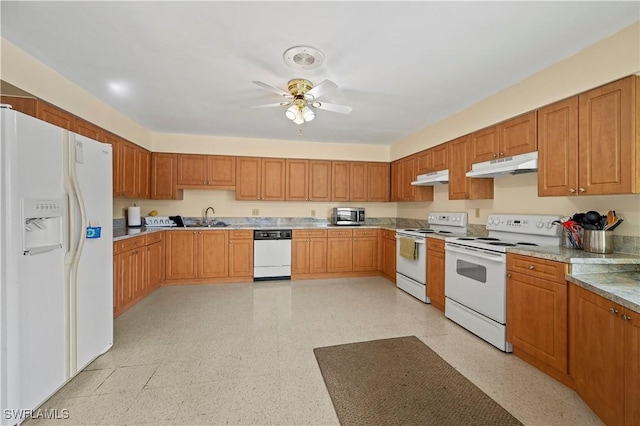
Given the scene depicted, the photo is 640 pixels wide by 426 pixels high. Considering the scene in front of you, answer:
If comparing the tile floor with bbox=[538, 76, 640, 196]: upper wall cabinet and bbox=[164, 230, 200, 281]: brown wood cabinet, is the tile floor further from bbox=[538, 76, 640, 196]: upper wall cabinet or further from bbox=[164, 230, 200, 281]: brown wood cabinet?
bbox=[538, 76, 640, 196]: upper wall cabinet

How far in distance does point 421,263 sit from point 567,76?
2.45 meters

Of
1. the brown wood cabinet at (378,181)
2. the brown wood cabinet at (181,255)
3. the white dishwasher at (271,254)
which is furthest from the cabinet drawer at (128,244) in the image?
the brown wood cabinet at (378,181)

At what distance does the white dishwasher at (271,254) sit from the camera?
473cm

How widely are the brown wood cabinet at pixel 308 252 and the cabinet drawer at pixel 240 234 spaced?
738 mm

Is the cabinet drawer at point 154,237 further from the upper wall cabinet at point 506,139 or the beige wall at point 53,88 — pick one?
the upper wall cabinet at point 506,139

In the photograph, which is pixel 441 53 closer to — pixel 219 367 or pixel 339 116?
pixel 339 116

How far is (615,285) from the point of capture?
5.59 feet

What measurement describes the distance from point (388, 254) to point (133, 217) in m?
4.17

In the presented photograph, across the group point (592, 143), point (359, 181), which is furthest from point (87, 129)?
point (592, 143)

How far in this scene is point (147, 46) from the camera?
2207 millimetres

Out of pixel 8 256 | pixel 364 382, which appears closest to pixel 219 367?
pixel 364 382

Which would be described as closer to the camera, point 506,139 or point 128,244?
point 506,139

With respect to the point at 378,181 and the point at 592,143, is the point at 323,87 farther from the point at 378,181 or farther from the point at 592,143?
the point at 378,181

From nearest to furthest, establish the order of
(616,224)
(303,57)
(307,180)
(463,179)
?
(616,224), (303,57), (463,179), (307,180)
